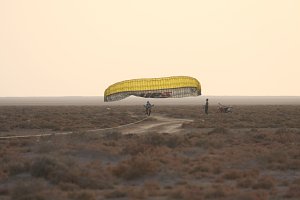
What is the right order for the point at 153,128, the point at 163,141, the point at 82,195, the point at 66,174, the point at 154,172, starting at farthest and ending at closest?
the point at 153,128, the point at 163,141, the point at 154,172, the point at 66,174, the point at 82,195

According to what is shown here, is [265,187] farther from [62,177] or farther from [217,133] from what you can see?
[217,133]

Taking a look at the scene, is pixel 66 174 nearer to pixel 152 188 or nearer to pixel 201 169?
pixel 152 188

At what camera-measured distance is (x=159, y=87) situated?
1795 inches

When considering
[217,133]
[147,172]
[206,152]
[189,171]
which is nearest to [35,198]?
[147,172]

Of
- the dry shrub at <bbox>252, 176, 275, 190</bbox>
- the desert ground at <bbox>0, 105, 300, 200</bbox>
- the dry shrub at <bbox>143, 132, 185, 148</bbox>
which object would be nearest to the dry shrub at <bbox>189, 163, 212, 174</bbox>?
the desert ground at <bbox>0, 105, 300, 200</bbox>

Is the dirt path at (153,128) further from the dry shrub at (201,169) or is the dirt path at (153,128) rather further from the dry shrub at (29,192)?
the dry shrub at (29,192)

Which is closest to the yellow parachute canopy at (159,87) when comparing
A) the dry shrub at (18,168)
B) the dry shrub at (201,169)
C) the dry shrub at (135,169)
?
the dry shrub at (201,169)

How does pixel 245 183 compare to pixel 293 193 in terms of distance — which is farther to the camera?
pixel 245 183

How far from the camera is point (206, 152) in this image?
87.9 ft

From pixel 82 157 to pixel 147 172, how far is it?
5894mm

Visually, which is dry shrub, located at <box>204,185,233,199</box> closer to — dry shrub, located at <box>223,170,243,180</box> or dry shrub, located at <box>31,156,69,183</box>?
dry shrub, located at <box>223,170,243,180</box>

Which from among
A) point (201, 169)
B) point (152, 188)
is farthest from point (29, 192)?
Answer: point (201, 169)

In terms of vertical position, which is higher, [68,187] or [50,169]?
[50,169]

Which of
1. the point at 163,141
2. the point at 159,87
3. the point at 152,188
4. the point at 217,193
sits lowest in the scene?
the point at 152,188
